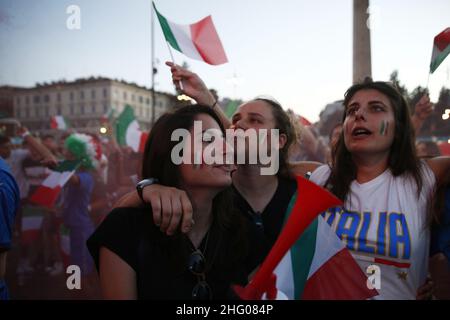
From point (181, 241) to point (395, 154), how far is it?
100 cm

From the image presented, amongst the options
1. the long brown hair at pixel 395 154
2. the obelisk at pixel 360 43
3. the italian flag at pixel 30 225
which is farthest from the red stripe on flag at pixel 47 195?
the obelisk at pixel 360 43

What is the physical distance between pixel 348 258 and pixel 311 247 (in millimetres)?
159

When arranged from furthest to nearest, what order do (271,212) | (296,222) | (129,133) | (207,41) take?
(129,133), (207,41), (271,212), (296,222)

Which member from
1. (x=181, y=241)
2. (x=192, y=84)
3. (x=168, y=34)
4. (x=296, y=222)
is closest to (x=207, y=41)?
(x=168, y=34)

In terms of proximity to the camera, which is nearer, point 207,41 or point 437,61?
point 437,61

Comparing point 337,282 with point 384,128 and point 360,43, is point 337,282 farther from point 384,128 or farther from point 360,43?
point 360,43

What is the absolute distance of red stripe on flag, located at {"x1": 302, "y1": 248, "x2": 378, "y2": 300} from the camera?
3.84 feet

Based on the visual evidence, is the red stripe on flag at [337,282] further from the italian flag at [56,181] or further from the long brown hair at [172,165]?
the italian flag at [56,181]

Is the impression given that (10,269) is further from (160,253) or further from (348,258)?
(348,258)

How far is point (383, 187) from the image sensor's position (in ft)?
5.15

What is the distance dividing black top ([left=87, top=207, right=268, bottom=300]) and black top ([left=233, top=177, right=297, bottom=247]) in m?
0.29

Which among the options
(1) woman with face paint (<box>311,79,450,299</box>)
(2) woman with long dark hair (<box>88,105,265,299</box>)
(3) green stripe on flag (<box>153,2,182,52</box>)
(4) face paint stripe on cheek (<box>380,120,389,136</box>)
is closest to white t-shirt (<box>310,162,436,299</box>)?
(1) woman with face paint (<box>311,79,450,299</box>)
